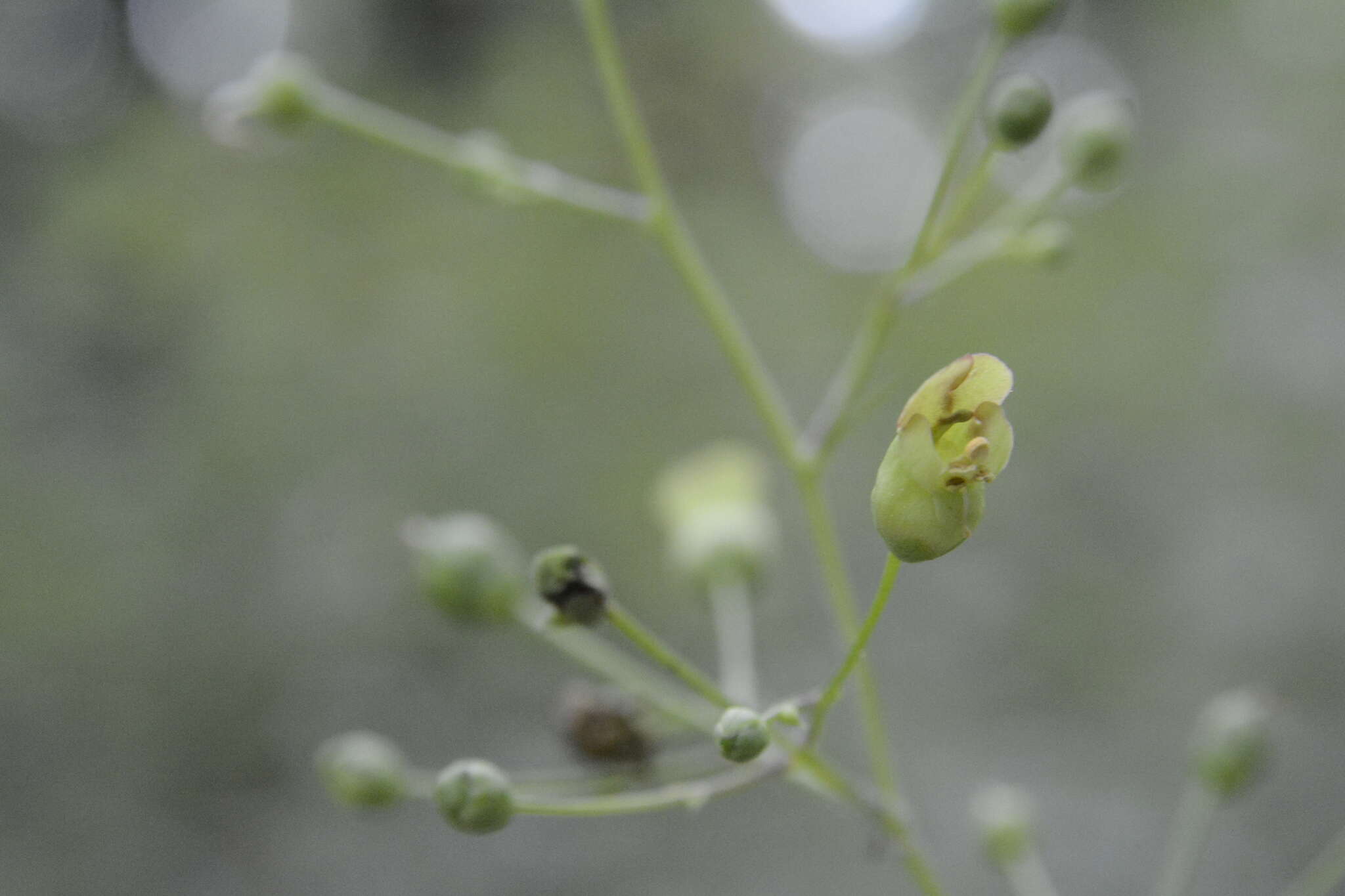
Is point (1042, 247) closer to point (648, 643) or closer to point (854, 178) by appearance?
point (648, 643)

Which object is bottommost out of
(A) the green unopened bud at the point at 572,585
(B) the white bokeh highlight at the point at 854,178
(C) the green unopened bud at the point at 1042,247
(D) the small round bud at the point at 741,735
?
(D) the small round bud at the point at 741,735

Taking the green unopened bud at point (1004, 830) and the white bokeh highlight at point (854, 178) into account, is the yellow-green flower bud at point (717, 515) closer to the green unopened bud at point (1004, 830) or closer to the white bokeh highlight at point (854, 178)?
the green unopened bud at point (1004, 830)

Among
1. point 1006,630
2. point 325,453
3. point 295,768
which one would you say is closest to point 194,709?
point 295,768

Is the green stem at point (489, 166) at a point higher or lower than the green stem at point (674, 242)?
higher

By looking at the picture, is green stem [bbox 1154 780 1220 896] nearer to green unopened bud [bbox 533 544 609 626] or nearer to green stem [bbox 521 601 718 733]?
green stem [bbox 521 601 718 733]

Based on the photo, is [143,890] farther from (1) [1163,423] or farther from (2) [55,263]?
(1) [1163,423]

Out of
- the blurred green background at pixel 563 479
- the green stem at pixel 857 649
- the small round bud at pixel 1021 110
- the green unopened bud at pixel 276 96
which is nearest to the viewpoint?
the green stem at pixel 857 649

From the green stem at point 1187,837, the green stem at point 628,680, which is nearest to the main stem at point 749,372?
the green stem at point 628,680

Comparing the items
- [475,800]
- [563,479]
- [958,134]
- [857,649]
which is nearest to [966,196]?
[958,134]
